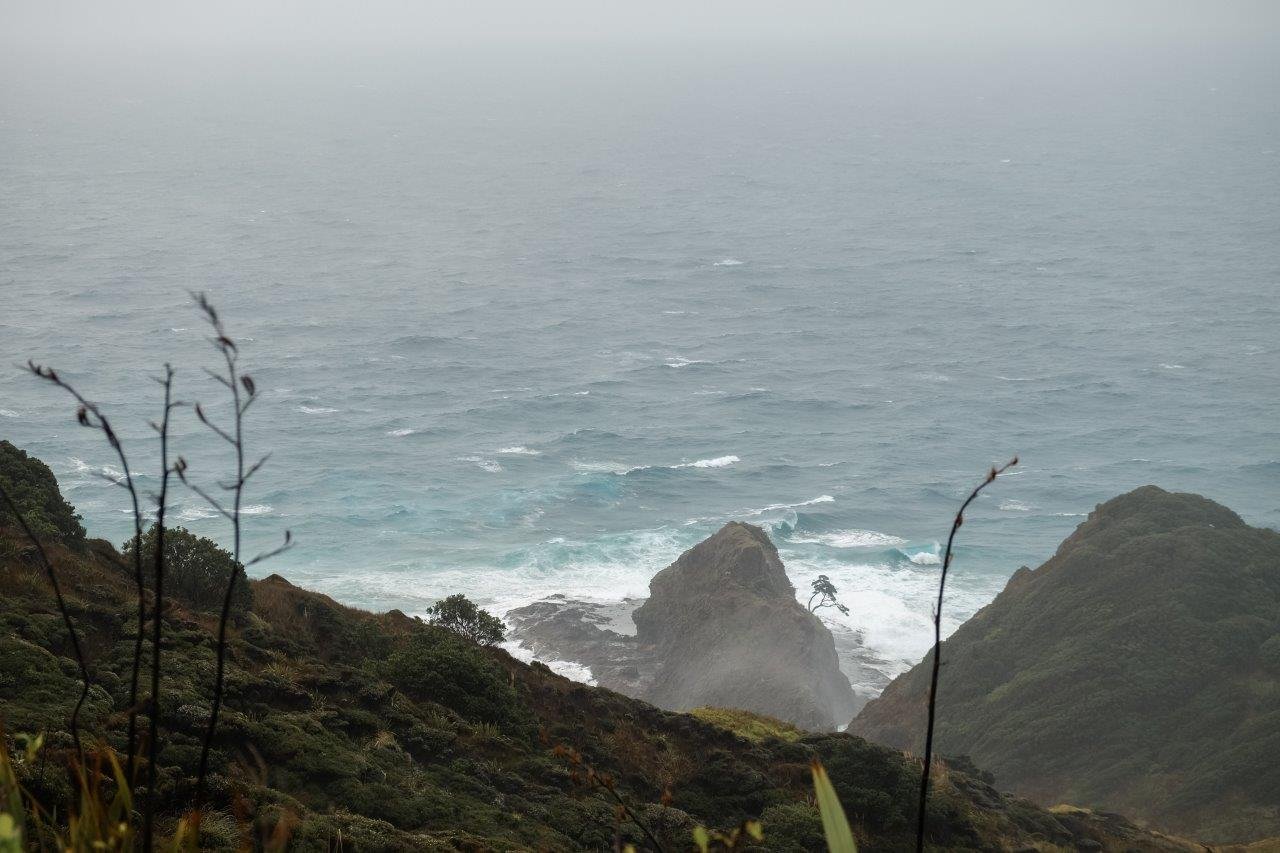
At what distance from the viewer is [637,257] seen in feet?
490

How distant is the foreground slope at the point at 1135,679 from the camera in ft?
126

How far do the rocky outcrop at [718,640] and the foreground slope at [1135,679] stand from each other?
473cm

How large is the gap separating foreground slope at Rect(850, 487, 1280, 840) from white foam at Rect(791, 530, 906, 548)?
2360 cm

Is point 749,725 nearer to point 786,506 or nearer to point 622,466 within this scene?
point 786,506

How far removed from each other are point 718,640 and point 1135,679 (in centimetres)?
2011

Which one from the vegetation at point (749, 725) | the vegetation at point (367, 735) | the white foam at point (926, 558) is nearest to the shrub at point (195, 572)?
the vegetation at point (367, 735)

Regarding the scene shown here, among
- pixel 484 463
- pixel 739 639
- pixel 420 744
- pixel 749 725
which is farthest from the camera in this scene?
pixel 484 463

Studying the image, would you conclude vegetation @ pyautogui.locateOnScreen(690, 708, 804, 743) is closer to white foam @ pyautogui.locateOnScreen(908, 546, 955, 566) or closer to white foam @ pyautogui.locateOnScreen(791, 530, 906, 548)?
white foam @ pyautogui.locateOnScreen(908, 546, 955, 566)

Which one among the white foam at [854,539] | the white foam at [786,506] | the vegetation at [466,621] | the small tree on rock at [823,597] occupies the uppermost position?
the vegetation at [466,621]

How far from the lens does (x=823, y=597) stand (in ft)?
226

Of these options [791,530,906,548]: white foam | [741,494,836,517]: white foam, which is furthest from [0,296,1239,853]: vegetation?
[741,494,836,517]: white foam

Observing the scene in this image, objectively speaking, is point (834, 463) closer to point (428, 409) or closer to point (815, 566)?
point (815, 566)

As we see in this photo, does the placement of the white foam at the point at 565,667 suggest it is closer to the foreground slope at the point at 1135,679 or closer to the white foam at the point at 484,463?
the foreground slope at the point at 1135,679

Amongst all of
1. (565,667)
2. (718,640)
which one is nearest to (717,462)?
(565,667)
